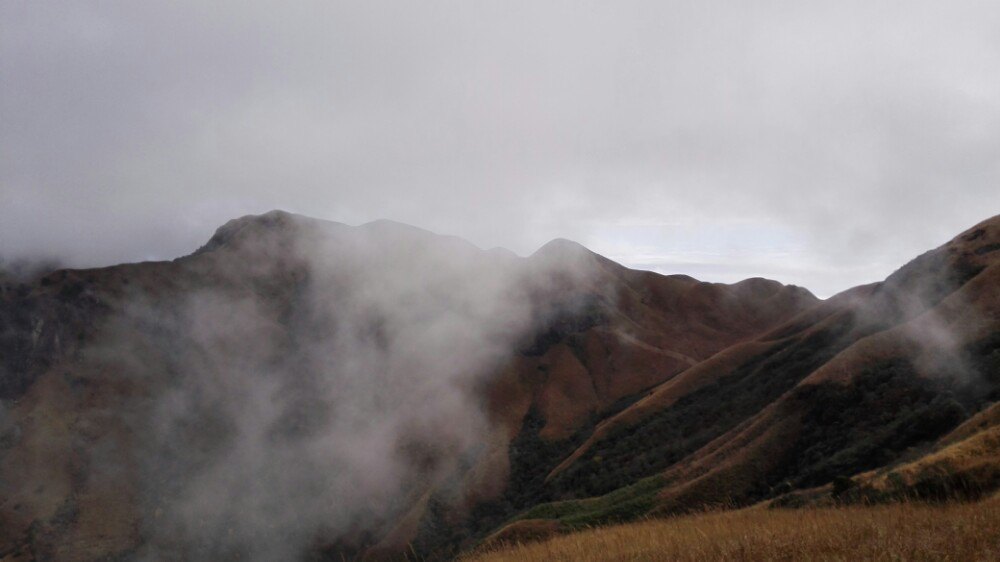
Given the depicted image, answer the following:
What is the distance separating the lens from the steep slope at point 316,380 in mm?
63656

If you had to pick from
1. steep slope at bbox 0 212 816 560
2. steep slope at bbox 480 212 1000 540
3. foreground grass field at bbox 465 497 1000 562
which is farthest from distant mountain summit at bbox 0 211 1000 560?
foreground grass field at bbox 465 497 1000 562

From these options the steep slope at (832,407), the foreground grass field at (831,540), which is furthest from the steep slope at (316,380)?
the foreground grass field at (831,540)

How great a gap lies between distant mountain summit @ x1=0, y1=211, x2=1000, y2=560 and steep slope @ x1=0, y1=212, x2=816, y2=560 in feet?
1.19

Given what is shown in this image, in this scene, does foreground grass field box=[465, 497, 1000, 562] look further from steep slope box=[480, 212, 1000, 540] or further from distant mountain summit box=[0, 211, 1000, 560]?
steep slope box=[480, 212, 1000, 540]

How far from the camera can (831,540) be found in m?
5.71

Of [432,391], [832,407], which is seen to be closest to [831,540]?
[832,407]

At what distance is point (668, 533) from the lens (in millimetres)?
7652

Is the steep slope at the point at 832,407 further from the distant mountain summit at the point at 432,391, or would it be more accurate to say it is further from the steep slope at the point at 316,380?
the steep slope at the point at 316,380

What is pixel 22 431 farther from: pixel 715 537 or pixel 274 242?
pixel 715 537

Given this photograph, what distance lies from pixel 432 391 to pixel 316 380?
22256 mm

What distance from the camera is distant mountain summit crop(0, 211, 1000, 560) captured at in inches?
1240

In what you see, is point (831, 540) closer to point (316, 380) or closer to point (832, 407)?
point (832, 407)

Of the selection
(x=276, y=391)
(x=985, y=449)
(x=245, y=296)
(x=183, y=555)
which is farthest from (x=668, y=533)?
(x=245, y=296)

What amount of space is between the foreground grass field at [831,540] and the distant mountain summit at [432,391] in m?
5.38
